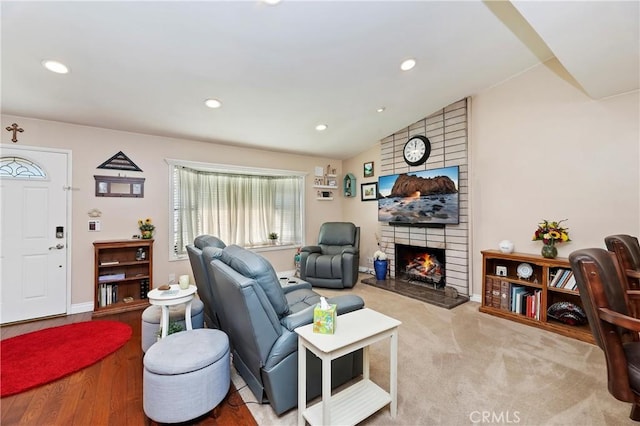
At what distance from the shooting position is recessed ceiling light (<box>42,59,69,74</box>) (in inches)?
90.0

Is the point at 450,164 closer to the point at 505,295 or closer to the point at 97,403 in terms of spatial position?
the point at 505,295

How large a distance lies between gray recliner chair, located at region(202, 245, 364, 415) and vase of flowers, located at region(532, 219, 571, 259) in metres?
2.54

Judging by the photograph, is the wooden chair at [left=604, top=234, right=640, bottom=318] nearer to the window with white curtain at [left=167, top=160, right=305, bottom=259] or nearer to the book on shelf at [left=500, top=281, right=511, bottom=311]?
the book on shelf at [left=500, top=281, right=511, bottom=311]

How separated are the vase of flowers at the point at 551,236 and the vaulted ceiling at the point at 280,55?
1.42 metres

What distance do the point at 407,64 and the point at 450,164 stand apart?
1.81 metres

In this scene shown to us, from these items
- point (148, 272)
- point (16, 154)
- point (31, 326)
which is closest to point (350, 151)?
point (148, 272)

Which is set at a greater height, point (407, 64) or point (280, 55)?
point (407, 64)

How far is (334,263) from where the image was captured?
4.30 metres

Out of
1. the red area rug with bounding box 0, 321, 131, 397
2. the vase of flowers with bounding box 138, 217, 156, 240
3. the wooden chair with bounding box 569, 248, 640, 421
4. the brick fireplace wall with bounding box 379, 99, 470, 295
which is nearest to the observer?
the wooden chair with bounding box 569, 248, 640, 421

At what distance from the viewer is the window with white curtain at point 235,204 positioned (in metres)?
4.08

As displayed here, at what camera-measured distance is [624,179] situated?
2680 millimetres

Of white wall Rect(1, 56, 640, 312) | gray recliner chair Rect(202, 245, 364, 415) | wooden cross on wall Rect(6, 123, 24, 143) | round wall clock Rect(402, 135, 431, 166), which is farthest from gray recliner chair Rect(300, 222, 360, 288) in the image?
wooden cross on wall Rect(6, 123, 24, 143)

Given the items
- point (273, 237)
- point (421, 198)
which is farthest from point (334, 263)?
point (421, 198)

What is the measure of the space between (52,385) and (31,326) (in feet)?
5.28
